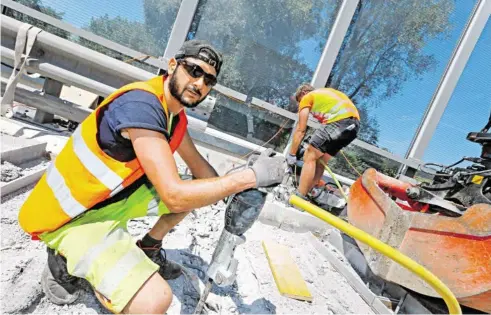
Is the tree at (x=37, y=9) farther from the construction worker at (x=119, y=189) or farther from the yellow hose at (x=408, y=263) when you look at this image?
the yellow hose at (x=408, y=263)

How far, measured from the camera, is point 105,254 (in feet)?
4.58

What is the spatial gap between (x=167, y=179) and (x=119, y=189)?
321 mm

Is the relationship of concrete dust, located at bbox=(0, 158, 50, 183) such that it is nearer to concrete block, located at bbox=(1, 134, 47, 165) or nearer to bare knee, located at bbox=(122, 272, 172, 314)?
concrete block, located at bbox=(1, 134, 47, 165)

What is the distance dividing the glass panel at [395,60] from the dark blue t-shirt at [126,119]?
386 cm

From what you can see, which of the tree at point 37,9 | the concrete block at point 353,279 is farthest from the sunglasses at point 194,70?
the tree at point 37,9

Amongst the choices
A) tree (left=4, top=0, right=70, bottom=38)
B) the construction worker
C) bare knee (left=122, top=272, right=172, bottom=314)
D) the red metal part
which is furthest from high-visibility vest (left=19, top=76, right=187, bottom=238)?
tree (left=4, top=0, right=70, bottom=38)

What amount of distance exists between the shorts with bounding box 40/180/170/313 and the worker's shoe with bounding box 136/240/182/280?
389 mm

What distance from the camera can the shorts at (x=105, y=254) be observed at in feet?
4.40

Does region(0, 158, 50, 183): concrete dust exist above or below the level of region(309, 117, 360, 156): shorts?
below

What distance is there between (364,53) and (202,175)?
3783mm

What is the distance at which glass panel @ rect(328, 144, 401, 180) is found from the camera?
5152 mm

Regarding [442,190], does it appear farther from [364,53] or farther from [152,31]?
[152,31]

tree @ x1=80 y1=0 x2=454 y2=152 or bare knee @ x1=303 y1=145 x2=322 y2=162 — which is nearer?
bare knee @ x1=303 y1=145 x2=322 y2=162

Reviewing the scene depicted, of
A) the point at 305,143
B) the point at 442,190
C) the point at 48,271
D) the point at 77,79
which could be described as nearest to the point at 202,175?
the point at 48,271
